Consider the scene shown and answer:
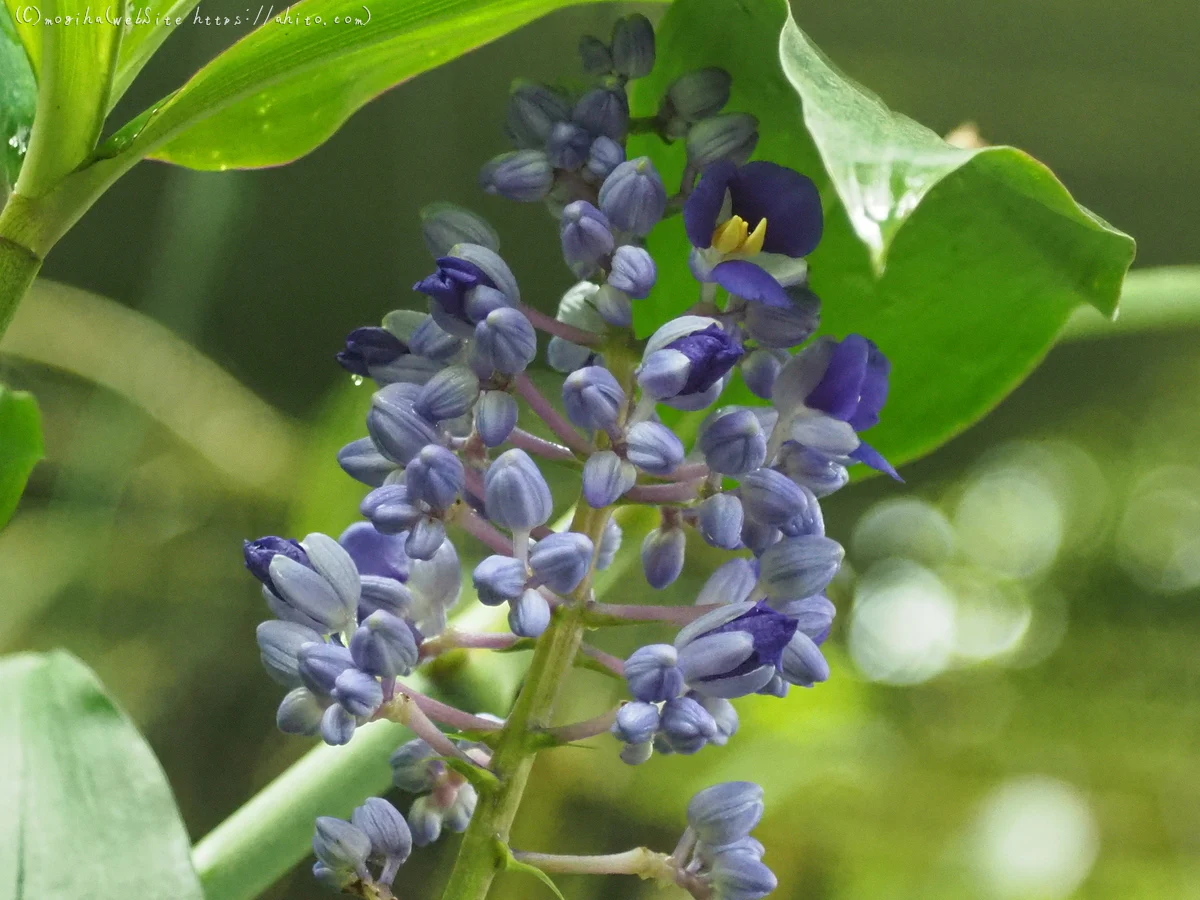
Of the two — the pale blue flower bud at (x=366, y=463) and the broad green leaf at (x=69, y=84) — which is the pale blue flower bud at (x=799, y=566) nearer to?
the pale blue flower bud at (x=366, y=463)

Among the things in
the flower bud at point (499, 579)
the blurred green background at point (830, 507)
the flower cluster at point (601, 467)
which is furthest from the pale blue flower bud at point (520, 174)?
the blurred green background at point (830, 507)

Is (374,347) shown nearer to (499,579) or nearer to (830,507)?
(499,579)

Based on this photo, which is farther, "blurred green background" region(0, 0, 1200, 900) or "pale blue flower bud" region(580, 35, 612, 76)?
"blurred green background" region(0, 0, 1200, 900)

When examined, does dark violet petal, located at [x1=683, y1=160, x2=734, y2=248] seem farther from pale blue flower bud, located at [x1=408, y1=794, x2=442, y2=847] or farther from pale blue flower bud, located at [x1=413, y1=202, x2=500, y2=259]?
pale blue flower bud, located at [x1=408, y1=794, x2=442, y2=847]

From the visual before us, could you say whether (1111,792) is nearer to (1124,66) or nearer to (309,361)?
(1124,66)

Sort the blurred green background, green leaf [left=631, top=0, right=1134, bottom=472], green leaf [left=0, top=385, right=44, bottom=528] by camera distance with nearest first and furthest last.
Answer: green leaf [left=631, top=0, right=1134, bottom=472]
green leaf [left=0, top=385, right=44, bottom=528]
the blurred green background

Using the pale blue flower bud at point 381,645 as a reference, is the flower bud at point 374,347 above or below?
above

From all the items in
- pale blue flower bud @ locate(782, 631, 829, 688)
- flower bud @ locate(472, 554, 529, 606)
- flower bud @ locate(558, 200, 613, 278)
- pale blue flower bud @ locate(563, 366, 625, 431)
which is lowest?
flower bud @ locate(472, 554, 529, 606)

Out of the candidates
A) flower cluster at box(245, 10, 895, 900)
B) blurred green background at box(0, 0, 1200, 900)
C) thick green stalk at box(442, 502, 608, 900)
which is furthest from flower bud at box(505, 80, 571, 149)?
blurred green background at box(0, 0, 1200, 900)
